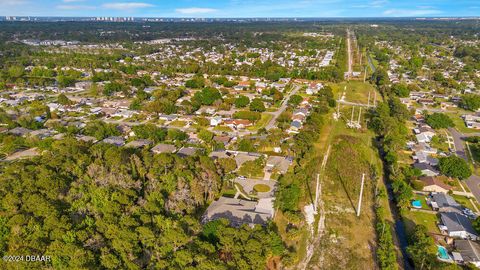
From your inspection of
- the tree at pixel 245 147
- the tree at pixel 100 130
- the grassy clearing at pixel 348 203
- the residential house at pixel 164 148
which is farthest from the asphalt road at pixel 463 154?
the tree at pixel 100 130

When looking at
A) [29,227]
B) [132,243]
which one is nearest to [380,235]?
[132,243]

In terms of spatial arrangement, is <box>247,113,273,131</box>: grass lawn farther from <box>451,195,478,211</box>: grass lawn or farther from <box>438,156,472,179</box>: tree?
<box>451,195,478,211</box>: grass lawn

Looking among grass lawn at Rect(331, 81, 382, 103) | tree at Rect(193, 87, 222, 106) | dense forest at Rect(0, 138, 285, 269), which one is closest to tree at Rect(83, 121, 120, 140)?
dense forest at Rect(0, 138, 285, 269)

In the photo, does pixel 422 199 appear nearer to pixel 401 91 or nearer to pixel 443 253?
pixel 443 253

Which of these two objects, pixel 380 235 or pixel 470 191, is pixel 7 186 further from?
pixel 470 191

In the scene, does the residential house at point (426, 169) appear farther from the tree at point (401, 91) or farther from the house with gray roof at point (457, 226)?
the tree at point (401, 91)
